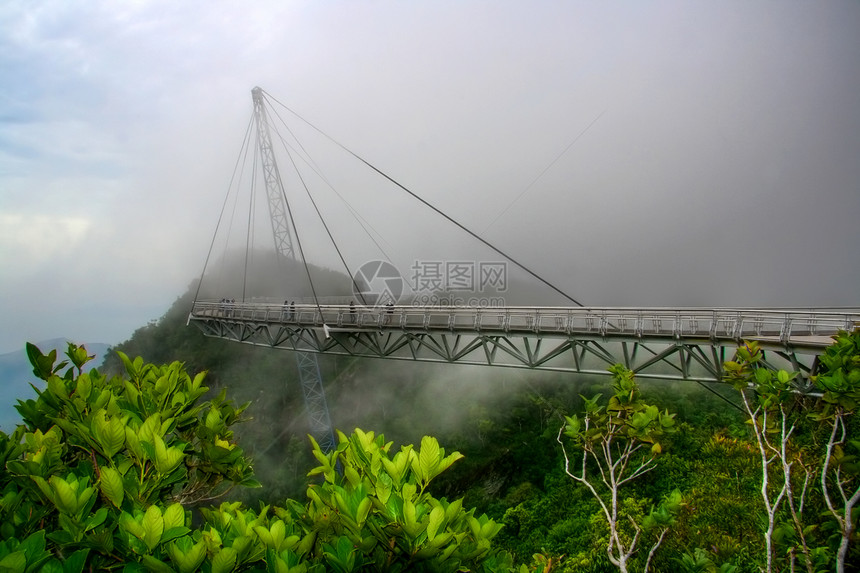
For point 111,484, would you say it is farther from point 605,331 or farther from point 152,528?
point 605,331

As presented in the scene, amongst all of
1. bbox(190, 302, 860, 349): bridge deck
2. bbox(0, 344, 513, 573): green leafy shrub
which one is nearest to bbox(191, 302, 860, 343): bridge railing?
bbox(190, 302, 860, 349): bridge deck

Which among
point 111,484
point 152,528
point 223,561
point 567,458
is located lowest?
point 567,458

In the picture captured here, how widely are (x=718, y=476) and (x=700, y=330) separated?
8.19m

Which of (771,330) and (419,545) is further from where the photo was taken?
(771,330)

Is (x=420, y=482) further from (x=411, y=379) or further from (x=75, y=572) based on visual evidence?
(x=411, y=379)

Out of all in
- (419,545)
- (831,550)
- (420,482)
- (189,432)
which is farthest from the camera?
(831,550)

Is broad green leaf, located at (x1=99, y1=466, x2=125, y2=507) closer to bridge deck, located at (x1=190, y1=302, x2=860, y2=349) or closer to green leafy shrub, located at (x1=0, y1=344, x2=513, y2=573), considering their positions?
green leafy shrub, located at (x1=0, y1=344, x2=513, y2=573)

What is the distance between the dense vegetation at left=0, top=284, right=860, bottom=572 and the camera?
9.27 feet

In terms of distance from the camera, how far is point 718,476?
15438 millimetres

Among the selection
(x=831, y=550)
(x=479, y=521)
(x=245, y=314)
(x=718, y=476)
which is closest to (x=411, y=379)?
(x=245, y=314)

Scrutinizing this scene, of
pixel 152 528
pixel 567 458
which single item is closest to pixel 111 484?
pixel 152 528

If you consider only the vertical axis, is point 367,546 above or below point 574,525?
above

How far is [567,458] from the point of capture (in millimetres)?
11484

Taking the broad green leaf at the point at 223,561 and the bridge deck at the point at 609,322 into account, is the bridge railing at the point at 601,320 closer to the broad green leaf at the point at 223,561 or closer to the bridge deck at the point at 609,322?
the bridge deck at the point at 609,322
